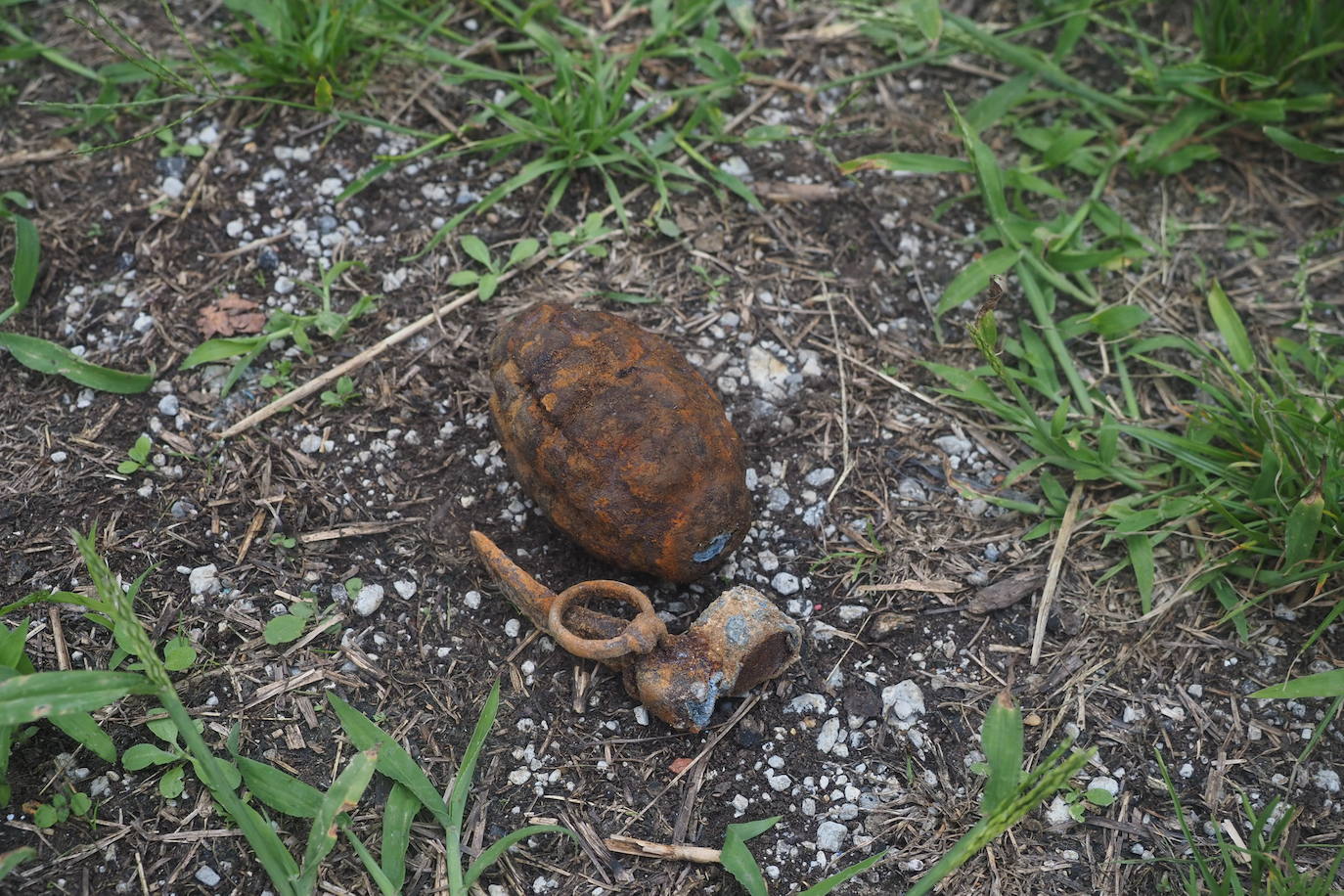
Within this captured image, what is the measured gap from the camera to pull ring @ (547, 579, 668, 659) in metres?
2.24

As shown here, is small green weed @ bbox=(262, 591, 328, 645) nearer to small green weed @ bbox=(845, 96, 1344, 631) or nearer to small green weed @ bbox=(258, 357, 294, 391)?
small green weed @ bbox=(258, 357, 294, 391)

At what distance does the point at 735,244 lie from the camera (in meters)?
3.06

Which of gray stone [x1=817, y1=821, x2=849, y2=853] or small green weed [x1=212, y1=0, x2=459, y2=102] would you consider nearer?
gray stone [x1=817, y1=821, x2=849, y2=853]

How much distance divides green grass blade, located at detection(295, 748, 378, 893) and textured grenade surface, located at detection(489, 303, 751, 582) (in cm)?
66

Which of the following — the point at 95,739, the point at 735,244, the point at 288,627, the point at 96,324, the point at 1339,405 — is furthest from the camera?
the point at 735,244

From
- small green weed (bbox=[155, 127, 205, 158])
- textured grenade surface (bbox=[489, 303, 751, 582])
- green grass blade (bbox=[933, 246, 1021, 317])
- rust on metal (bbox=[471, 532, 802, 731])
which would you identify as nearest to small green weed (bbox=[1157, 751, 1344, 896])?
rust on metal (bbox=[471, 532, 802, 731])

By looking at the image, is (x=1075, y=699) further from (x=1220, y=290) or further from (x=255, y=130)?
(x=255, y=130)

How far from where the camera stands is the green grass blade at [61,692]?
1927 millimetres

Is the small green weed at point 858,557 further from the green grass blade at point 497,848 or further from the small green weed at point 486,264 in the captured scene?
the small green weed at point 486,264

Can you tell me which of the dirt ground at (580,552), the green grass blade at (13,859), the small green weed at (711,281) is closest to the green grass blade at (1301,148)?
the dirt ground at (580,552)

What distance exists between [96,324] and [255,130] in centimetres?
76

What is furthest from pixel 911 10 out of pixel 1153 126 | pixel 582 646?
pixel 582 646

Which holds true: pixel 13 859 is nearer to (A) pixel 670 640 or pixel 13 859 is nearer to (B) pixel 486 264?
(A) pixel 670 640

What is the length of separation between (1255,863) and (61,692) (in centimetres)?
241
